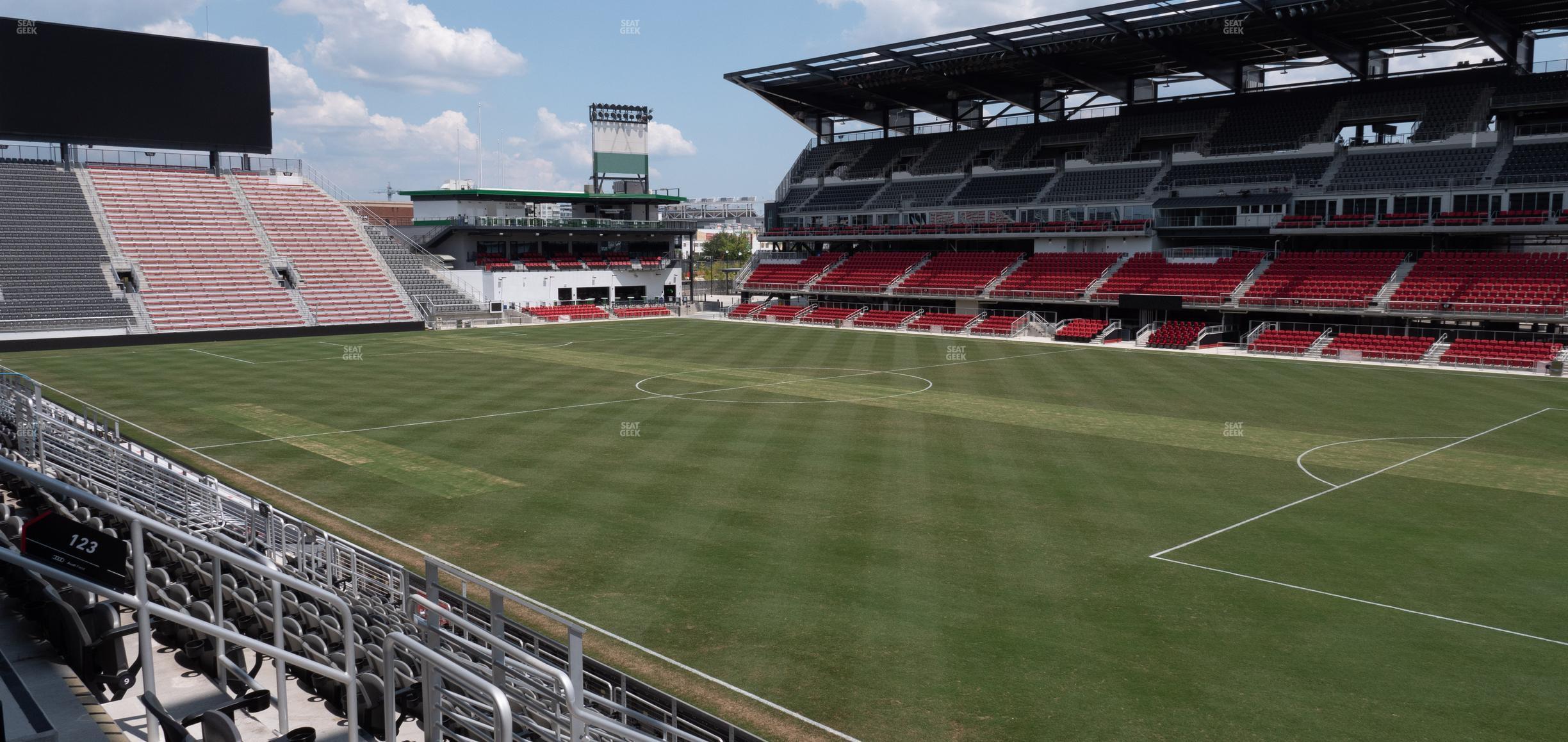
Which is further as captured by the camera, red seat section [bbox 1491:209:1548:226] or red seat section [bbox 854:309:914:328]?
red seat section [bbox 854:309:914:328]

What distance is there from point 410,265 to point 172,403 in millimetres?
41901

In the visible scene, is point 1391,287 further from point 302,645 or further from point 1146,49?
point 302,645

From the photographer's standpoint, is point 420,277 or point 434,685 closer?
point 434,685

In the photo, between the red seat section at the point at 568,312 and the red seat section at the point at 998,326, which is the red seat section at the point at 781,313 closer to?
the red seat section at the point at 568,312

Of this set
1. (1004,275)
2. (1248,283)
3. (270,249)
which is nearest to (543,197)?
(270,249)

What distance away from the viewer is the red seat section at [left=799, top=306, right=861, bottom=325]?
69.2 m

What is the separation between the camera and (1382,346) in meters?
47.1

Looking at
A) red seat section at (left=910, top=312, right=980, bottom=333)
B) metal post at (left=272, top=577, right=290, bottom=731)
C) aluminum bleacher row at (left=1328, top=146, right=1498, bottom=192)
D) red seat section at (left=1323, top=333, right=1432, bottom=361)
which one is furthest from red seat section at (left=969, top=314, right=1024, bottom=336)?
metal post at (left=272, top=577, right=290, bottom=731)

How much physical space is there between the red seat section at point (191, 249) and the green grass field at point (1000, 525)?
1800 cm

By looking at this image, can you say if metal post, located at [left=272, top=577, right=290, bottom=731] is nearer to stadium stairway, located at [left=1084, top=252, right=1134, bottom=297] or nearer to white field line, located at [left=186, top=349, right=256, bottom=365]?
white field line, located at [left=186, top=349, right=256, bottom=365]

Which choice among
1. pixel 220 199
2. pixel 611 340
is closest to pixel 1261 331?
pixel 611 340

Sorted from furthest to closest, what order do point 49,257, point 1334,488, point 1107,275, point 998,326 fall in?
point 1107,275 < point 998,326 < point 49,257 < point 1334,488

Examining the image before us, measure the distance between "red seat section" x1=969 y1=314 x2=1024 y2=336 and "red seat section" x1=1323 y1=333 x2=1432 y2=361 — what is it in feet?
56.0

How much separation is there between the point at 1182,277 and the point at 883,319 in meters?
19.0
